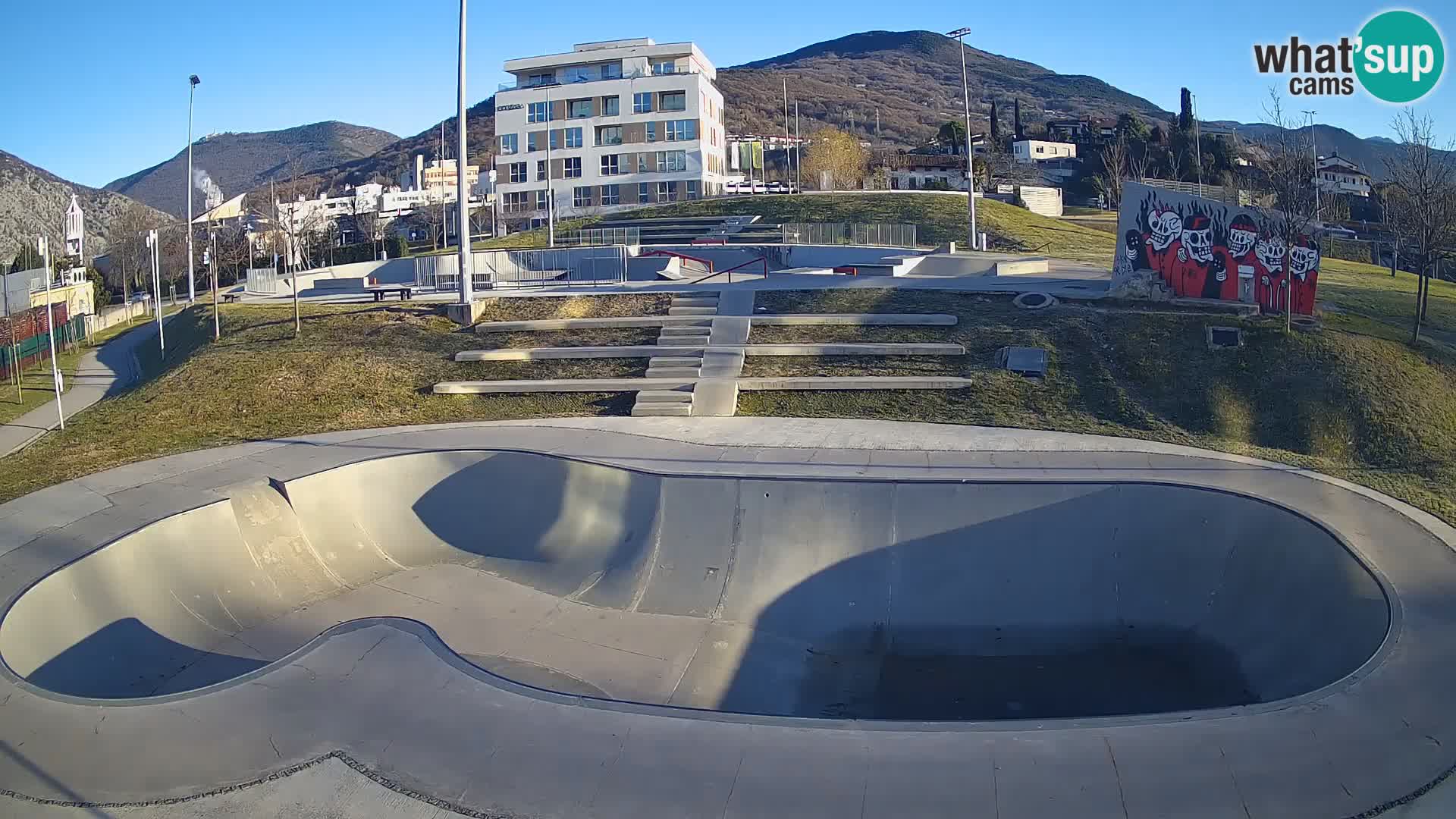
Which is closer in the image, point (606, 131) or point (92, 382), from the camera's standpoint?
point (92, 382)

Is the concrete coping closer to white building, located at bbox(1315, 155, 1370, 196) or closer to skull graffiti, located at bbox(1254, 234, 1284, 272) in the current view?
skull graffiti, located at bbox(1254, 234, 1284, 272)

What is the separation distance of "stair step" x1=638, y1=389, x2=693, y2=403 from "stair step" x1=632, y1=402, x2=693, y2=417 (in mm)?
185

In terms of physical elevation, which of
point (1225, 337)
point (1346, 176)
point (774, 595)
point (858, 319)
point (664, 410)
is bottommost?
point (774, 595)

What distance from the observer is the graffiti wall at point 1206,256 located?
2270cm

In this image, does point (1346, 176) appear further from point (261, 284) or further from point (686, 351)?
point (261, 284)

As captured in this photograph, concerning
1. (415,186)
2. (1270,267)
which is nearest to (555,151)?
(1270,267)

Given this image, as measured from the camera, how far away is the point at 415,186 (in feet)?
452

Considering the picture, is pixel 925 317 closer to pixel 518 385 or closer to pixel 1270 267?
pixel 1270 267

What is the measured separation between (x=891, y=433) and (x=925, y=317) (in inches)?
264

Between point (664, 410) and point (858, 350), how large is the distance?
17.3 feet

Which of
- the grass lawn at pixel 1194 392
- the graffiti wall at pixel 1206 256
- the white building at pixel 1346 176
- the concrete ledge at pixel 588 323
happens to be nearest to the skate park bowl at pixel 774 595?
the grass lawn at pixel 1194 392

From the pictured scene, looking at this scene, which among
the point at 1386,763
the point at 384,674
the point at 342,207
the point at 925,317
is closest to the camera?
the point at 1386,763

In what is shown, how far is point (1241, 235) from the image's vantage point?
78.2 feet

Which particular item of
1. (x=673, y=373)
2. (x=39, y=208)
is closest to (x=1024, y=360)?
(x=673, y=373)
